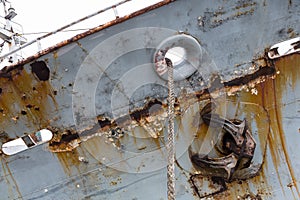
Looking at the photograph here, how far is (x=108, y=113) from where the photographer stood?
4578 millimetres

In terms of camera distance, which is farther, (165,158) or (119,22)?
(165,158)

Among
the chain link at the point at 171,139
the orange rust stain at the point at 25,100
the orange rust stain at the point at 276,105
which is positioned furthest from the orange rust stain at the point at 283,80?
the orange rust stain at the point at 25,100

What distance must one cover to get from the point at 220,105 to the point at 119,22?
140 cm

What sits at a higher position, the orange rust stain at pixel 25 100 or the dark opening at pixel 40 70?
the dark opening at pixel 40 70

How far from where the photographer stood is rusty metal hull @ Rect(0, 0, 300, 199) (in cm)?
440

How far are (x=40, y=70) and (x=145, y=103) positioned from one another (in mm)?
1164

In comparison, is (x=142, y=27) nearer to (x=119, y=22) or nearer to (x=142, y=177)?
(x=119, y=22)

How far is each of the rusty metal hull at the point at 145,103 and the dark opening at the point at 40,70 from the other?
0.03 feet

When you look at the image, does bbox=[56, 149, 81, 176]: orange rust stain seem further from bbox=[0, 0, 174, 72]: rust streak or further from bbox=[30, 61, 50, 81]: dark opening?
bbox=[0, 0, 174, 72]: rust streak

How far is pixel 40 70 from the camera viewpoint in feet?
14.5

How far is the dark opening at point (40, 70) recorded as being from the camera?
4426 mm

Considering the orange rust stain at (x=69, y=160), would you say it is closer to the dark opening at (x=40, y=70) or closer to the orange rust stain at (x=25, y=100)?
the orange rust stain at (x=25, y=100)

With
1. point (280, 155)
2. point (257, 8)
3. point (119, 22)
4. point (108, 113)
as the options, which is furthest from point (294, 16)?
point (108, 113)

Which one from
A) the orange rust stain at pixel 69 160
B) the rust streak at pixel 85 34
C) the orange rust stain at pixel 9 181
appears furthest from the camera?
the orange rust stain at pixel 9 181
